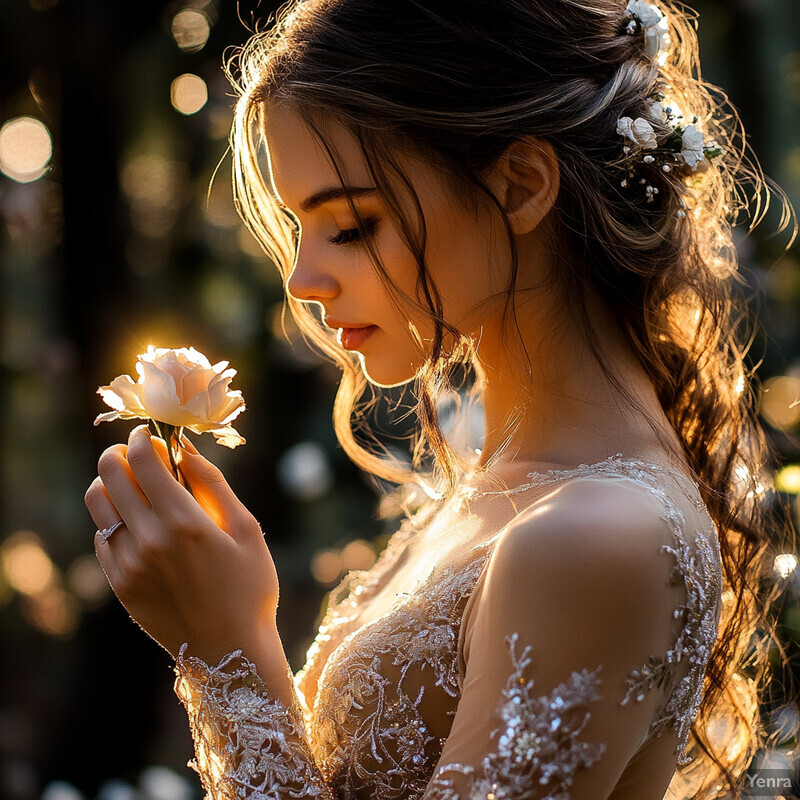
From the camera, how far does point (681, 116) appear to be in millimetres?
1199

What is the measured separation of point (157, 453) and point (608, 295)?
0.62 metres

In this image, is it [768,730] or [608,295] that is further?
[768,730]

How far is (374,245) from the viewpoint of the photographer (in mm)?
1076

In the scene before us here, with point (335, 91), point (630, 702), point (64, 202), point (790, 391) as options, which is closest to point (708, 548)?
point (630, 702)

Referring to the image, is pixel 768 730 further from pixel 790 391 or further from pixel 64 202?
pixel 64 202

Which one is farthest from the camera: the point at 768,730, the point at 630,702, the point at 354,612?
the point at 768,730

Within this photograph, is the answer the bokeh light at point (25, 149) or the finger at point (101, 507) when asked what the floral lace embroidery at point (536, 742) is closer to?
the finger at point (101, 507)

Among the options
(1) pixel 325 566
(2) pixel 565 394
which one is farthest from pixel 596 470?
(1) pixel 325 566

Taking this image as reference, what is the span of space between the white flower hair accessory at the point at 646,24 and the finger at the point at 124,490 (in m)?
0.87

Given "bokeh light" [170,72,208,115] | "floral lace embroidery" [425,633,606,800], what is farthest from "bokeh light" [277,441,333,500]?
"floral lace embroidery" [425,633,606,800]

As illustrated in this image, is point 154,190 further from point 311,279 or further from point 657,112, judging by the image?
point 657,112

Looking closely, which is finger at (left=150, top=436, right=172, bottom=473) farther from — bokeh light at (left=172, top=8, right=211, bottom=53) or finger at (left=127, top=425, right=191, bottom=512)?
bokeh light at (left=172, top=8, right=211, bottom=53)

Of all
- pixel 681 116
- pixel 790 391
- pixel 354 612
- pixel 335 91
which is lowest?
pixel 790 391

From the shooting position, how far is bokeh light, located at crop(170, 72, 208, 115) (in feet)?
7.42
